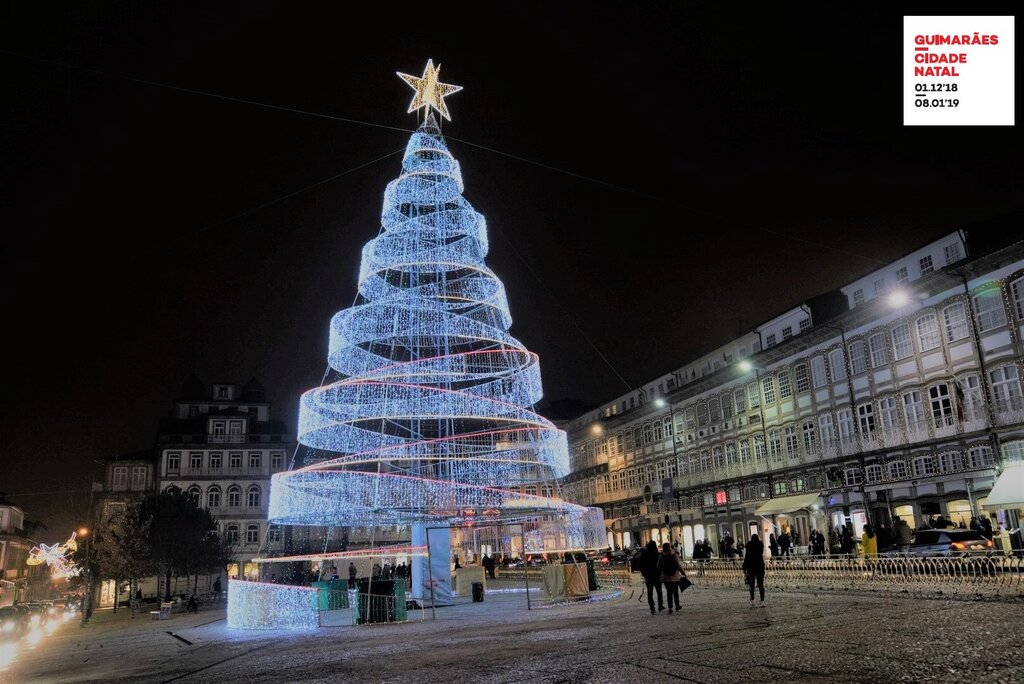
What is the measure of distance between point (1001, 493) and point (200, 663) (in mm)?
27986

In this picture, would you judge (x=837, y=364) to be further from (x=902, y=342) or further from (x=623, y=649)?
(x=623, y=649)

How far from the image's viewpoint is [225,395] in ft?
269

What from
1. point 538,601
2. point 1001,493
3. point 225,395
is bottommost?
point 538,601

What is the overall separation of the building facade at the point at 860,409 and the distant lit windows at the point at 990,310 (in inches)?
1.8

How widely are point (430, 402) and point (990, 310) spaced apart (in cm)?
2707

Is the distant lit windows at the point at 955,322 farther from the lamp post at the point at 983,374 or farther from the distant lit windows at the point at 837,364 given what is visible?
the distant lit windows at the point at 837,364

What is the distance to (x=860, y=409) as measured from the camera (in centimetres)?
4250

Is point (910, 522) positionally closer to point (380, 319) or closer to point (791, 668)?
point (380, 319)

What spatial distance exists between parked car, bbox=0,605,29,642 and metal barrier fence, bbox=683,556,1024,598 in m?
27.5

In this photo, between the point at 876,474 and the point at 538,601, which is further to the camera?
the point at 876,474

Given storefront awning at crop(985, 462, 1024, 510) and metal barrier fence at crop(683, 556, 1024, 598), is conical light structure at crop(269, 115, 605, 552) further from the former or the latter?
storefront awning at crop(985, 462, 1024, 510)

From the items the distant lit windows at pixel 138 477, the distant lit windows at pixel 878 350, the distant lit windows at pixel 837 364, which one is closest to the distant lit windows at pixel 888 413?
the distant lit windows at pixel 878 350

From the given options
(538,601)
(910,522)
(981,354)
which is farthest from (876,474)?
(538,601)

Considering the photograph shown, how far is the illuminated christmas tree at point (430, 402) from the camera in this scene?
2198 cm
